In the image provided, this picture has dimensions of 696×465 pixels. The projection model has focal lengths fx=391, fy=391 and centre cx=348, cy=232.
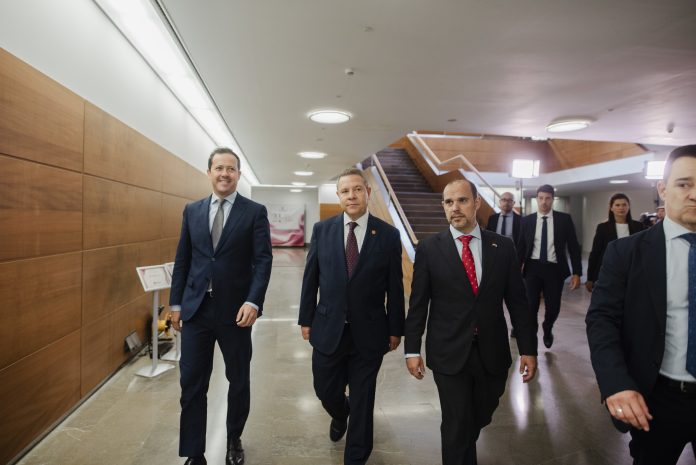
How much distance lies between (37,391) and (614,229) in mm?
5434

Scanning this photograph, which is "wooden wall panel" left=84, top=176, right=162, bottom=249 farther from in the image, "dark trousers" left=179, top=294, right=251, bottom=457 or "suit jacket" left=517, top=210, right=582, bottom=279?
"suit jacket" left=517, top=210, right=582, bottom=279

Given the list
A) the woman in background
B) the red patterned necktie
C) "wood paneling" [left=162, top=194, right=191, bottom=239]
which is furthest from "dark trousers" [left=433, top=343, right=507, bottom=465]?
"wood paneling" [left=162, top=194, right=191, bottom=239]

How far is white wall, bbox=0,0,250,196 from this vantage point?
2451 mm

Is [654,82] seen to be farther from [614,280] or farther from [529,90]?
[614,280]

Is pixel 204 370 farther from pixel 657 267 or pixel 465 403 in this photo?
pixel 657 267

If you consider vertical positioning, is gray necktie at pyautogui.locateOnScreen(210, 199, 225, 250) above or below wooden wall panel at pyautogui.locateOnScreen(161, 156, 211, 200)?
below

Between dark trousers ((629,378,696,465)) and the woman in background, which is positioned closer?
dark trousers ((629,378,696,465))

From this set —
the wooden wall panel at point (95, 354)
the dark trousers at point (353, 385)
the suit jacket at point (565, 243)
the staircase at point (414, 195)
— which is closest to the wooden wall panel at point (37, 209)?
the wooden wall panel at point (95, 354)

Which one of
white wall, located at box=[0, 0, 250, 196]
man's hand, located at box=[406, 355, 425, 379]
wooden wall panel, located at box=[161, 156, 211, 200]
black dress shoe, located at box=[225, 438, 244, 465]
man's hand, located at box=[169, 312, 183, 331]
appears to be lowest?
black dress shoe, located at box=[225, 438, 244, 465]

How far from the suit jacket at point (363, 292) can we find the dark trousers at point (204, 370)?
0.46m

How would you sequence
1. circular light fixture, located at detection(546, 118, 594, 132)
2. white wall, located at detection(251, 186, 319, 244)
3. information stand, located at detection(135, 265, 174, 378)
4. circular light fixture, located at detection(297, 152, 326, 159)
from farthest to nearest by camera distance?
white wall, located at detection(251, 186, 319, 244)
circular light fixture, located at detection(297, 152, 326, 159)
circular light fixture, located at detection(546, 118, 594, 132)
information stand, located at detection(135, 265, 174, 378)

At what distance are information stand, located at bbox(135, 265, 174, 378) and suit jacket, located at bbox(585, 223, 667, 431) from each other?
12.0ft

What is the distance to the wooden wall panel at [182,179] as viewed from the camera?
17.6ft

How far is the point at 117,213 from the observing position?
12.4 ft
